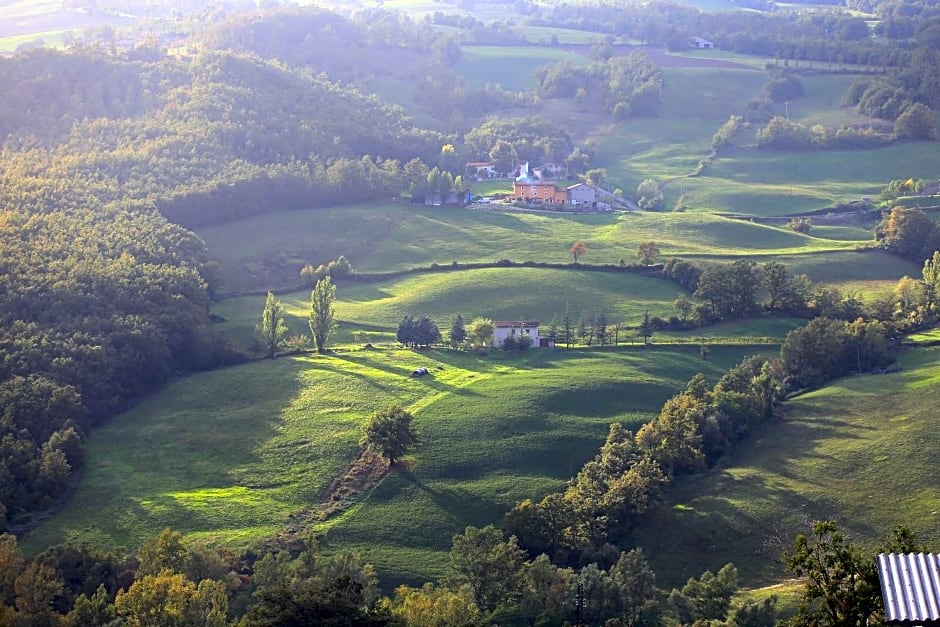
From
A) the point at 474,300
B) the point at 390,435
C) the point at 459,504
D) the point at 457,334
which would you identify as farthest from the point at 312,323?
the point at 459,504

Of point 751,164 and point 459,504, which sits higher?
point 751,164

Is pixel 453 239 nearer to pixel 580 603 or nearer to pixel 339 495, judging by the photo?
pixel 339 495

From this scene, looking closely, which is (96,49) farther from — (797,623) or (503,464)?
(797,623)

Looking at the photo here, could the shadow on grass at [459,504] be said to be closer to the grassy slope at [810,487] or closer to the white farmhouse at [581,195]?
the grassy slope at [810,487]

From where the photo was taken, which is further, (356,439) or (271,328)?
(271,328)

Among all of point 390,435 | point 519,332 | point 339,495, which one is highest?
point 519,332

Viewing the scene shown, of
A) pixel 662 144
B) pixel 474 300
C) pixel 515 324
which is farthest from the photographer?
pixel 662 144

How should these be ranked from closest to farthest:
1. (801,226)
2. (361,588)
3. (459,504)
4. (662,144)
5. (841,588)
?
(841,588), (361,588), (459,504), (801,226), (662,144)

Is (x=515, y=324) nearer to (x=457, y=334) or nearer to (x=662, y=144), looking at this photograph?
(x=457, y=334)
